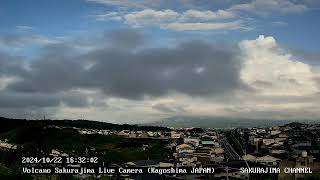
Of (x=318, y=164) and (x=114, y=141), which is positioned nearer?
(x=318, y=164)

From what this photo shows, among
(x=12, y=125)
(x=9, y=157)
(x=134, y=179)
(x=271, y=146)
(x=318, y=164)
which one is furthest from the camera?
(x=12, y=125)

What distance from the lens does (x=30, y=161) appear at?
60.6m

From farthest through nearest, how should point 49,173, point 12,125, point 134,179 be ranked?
point 12,125 → point 134,179 → point 49,173

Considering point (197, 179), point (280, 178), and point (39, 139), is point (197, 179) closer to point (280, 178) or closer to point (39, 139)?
point (280, 178)

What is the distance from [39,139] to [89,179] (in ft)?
195

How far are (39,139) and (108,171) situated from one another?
60.4 m

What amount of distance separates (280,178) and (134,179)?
13835 mm

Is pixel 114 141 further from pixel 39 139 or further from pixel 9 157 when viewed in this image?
pixel 9 157

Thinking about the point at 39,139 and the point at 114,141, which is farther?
the point at 114,141

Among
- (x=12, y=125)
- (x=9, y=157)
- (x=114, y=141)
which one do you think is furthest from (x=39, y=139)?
(x=12, y=125)

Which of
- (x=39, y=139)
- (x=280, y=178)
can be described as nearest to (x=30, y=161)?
(x=280, y=178)

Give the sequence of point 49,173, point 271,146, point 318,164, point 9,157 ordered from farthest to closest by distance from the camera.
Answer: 1. point 271,146
2. point 9,157
3. point 318,164
4. point 49,173

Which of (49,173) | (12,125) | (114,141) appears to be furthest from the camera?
(12,125)

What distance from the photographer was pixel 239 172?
55969mm
